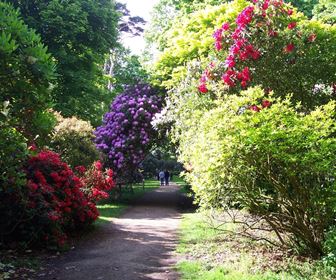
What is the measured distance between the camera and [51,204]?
9.21m

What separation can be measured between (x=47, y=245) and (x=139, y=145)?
33.1 ft

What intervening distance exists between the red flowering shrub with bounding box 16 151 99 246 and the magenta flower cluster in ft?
23.6

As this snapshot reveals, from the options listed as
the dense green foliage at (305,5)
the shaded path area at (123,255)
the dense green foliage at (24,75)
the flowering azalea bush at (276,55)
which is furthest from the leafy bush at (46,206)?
the dense green foliage at (305,5)

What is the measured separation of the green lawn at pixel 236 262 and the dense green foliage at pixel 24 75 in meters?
3.65

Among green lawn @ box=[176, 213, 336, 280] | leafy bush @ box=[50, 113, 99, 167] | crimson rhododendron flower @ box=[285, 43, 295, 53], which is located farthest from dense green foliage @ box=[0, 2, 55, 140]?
leafy bush @ box=[50, 113, 99, 167]

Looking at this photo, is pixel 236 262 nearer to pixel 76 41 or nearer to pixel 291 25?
pixel 291 25

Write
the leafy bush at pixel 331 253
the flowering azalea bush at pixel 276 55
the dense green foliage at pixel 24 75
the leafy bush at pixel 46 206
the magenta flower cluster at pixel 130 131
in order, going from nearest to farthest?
1. the dense green foliage at pixel 24 75
2. the leafy bush at pixel 331 253
3. the leafy bush at pixel 46 206
4. the flowering azalea bush at pixel 276 55
5. the magenta flower cluster at pixel 130 131

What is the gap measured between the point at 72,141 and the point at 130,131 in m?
4.51

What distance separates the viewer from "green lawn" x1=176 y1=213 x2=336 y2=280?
637cm

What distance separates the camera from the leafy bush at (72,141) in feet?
46.6

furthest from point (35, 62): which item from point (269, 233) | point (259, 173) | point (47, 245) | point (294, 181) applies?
point (269, 233)

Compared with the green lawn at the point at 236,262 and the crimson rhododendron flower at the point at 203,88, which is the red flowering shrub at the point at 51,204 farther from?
the crimson rhododendron flower at the point at 203,88

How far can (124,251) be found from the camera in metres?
8.95

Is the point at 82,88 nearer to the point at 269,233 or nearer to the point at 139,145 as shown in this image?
the point at 139,145
